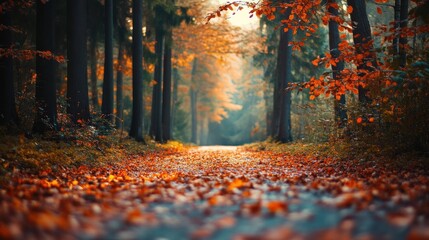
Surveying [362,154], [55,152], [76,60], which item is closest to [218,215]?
[55,152]

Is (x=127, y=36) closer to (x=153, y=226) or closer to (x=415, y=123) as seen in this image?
(x=415, y=123)

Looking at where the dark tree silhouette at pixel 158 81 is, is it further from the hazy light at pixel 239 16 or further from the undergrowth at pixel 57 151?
the undergrowth at pixel 57 151

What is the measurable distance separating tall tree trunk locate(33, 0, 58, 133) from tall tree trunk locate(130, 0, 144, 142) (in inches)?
260

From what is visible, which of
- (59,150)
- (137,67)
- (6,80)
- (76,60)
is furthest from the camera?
(137,67)

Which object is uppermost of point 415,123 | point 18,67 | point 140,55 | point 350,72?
point 140,55

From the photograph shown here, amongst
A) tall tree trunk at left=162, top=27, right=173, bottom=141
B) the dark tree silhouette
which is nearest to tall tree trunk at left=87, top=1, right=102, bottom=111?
the dark tree silhouette

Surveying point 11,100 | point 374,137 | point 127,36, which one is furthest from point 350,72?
point 127,36

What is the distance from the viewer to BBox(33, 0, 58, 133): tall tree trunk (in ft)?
33.4

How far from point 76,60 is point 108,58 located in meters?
3.83

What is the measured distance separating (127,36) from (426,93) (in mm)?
15273

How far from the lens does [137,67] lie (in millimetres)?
16938

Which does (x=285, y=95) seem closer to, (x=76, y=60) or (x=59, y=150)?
(x=76, y=60)

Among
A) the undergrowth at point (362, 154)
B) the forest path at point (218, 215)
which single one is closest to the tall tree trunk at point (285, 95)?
the undergrowth at point (362, 154)

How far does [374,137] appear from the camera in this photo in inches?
353
